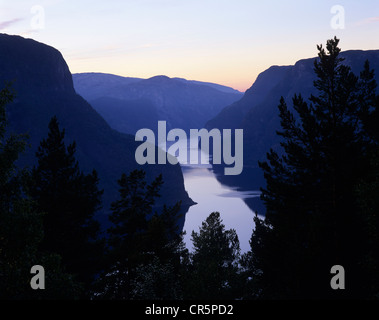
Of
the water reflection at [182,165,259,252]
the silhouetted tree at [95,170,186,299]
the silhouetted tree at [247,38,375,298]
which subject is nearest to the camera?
the silhouetted tree at [247,38,375,298]

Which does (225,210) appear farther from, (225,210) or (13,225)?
(13,225)

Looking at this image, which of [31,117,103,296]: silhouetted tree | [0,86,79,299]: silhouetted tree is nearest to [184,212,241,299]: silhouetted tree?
[31,117,103,296]: silhouetted tree

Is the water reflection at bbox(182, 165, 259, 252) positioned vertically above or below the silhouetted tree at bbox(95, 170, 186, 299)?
above

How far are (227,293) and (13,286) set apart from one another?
16881 millimetres

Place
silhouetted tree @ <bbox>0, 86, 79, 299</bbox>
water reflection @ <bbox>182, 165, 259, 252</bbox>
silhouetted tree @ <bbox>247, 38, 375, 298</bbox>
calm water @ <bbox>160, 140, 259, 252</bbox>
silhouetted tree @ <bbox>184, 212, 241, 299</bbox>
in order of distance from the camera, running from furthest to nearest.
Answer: water reflection @ <bbox>182, 165, 259, 252</bbox> < calm water @ <bbox>160, 140, 259, 252</bbox> < silhouetted tree @ <bbox>184, 212, 241, 299</bbox> < silhouetted tree @ <bbox>247, 38, 375, 298</bbox> < silhouetted tree @ <bbox>0, 86, 79, 299</bbox>

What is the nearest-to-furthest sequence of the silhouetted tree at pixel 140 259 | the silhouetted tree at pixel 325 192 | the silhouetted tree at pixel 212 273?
the silhouetted tree at pixel 325 192 < the silhouetted tree at pixel 140 259 < the silhouetted tree at pixel 212 273

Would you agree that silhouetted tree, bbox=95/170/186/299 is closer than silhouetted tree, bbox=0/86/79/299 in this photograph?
No

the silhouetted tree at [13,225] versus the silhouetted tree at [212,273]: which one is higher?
the silhouetted tree at [13,225]

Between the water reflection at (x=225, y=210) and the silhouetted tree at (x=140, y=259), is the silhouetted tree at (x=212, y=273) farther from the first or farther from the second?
the water reflection at (x=225, y=210)

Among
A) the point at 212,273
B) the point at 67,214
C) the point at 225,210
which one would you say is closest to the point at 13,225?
the point at 67,214

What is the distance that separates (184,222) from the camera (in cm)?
13362

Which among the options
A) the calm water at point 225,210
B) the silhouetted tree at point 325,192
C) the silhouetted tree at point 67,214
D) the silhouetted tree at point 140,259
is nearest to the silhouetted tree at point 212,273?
the silhouetted tree at point 140,259

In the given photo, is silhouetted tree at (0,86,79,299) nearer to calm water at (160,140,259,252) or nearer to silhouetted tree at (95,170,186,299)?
silhouetted tree at (95,170,186,299)
